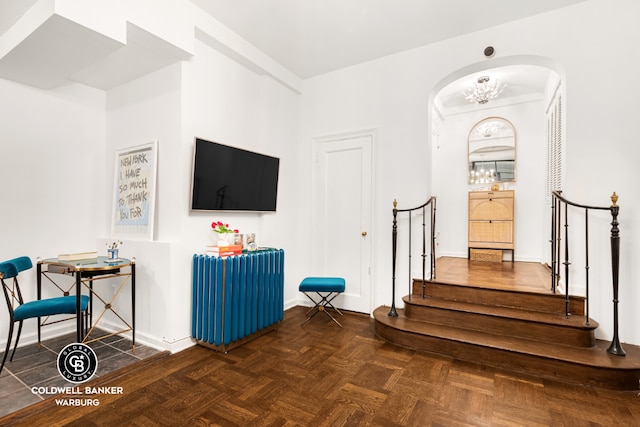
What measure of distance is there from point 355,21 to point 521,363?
3614 millimetres

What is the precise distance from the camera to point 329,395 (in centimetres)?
229

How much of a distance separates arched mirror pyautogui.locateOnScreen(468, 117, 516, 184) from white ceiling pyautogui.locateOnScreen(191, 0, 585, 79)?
2.92 m

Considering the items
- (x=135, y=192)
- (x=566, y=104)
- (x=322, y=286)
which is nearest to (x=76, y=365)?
(x=135, y=192)

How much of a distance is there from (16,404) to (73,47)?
8.72ft

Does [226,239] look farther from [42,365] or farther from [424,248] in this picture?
[424,248]

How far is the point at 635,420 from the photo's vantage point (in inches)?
78.8

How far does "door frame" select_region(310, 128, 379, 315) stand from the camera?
4105mm

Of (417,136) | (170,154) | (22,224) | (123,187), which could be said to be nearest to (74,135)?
(123,187)

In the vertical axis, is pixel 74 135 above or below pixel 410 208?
above

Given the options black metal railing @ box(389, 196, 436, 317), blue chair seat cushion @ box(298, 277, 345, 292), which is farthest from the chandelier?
blue chair seat cushion @ box(298, 277, 345, 292)

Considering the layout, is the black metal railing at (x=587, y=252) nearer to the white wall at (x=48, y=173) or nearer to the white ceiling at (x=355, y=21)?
the white ceiling at (x=355, y=21)

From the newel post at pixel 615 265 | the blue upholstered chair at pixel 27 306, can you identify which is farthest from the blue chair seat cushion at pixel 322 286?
the newel post at pixel 615 265

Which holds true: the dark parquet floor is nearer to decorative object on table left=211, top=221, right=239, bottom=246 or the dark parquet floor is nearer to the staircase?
the staircase

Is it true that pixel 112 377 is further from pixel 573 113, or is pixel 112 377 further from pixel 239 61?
pixel 573 113
